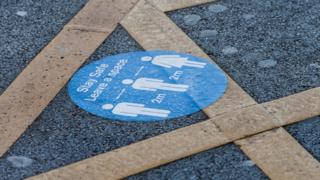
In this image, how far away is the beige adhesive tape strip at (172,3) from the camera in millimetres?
5295

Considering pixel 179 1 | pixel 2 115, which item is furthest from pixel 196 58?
pixel 2 115

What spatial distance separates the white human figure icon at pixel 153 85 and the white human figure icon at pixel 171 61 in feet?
0.66

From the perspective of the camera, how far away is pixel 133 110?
13.4 feet

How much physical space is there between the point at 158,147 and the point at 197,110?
440 mm

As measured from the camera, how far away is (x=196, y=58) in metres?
4.57

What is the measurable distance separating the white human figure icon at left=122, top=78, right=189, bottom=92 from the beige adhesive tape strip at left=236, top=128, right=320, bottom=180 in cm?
69

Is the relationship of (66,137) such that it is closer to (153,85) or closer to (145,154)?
(145,154)

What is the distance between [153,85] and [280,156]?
1059mm

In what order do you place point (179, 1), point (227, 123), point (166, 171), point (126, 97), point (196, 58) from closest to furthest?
1. point (166, 171)
2. point (227, 123)
3. point (126, 97)
4. point (196, 58)
5. point (179, 1)

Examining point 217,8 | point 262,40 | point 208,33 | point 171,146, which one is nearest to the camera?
point 171,146

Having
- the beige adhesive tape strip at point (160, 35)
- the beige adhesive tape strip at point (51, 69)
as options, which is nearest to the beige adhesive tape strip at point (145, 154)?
the beige adhesive tape strip at point (160, 35)

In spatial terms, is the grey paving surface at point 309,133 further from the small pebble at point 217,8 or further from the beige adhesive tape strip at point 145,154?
the small pebble at point 217,8

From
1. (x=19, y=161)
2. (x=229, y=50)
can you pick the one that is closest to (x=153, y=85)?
(x=229, y=50)

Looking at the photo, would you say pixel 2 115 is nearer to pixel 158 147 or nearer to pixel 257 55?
pixel 158 147
